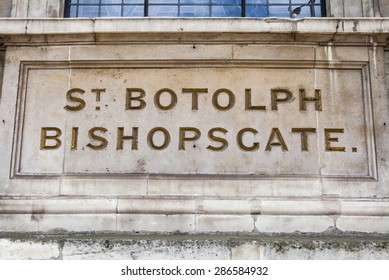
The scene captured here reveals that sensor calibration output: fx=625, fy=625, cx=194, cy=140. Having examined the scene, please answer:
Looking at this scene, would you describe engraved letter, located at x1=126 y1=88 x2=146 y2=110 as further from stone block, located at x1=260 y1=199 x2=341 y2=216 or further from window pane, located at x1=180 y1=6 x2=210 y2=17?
stone block, located at x1=260 y1=199 x2=341 y2=216

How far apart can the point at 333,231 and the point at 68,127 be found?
98.4 inches

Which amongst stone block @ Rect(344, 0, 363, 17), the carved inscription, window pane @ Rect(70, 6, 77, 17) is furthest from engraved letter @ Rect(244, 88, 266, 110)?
window pane @ Rect(70, 6, 77, 17)

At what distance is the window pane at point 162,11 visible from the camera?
21.0ft

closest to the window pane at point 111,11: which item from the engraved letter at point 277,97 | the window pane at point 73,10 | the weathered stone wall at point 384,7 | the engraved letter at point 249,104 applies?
the window pane at point 73,10

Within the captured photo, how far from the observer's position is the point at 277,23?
5637 millimetres

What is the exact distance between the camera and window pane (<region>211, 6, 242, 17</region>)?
6355 mm

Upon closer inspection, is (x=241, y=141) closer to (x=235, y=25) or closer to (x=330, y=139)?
(x=330, y=139)

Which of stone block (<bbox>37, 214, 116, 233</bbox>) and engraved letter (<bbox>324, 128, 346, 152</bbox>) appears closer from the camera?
stone block (<bbox>37, 214, 116, 233</bbox>)

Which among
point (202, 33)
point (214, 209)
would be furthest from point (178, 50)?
point (214, 209)

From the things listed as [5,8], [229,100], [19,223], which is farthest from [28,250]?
[5,8]

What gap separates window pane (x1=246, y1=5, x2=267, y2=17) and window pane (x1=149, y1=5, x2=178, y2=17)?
74 cm

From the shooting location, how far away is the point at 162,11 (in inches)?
252

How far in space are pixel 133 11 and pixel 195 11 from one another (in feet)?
2.08

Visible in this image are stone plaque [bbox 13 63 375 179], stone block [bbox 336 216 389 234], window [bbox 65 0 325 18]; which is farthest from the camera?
window [bbox 65 0 325 18]
